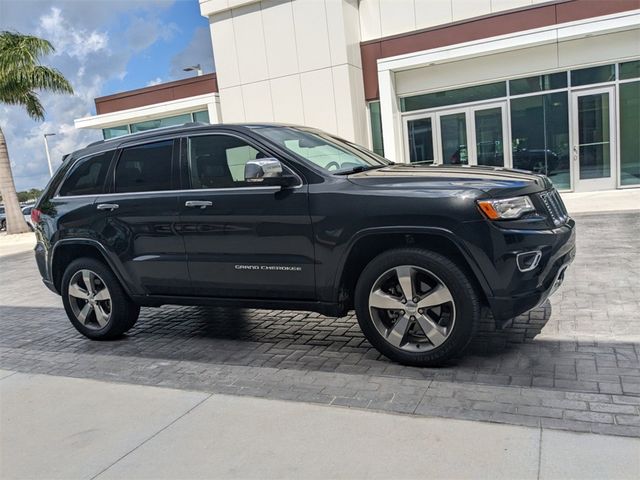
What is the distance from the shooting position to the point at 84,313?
543 centimetres

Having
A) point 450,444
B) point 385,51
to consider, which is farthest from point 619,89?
point 450,444

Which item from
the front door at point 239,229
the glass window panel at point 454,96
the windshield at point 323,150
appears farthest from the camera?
the glass window panel at point 454,96

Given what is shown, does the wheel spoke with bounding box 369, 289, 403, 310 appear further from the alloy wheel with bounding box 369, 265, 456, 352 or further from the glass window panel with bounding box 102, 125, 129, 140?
the glass window panel with bounding box 102, 125, 129, 140

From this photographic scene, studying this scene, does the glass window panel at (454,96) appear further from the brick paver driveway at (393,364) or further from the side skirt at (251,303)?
the side skirt at (251,303)

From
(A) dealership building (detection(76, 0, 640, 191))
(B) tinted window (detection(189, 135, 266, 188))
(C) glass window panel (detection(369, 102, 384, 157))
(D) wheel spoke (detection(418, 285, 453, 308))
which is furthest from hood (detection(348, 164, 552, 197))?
(C) glass window panel (detection(369, 102, 384, 157))

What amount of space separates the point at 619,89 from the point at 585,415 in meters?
12.5

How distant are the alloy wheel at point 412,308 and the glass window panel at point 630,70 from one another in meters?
12.2

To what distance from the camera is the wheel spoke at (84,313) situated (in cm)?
541

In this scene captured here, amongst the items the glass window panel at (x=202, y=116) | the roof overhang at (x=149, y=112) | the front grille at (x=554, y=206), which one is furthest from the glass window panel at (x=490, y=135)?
the front grille at (x=554, y=206)

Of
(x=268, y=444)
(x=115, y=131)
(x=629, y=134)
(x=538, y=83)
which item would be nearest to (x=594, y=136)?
(x=629, y=134)

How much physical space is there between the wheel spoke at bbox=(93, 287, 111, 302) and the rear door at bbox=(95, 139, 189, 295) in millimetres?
391

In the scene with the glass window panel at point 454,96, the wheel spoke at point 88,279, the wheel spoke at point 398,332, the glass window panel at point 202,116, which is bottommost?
the wheel spoke at point 398,332

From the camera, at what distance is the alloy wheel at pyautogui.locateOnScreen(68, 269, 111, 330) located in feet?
17.4

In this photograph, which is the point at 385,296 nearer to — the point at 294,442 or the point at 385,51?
the point at 294,442
